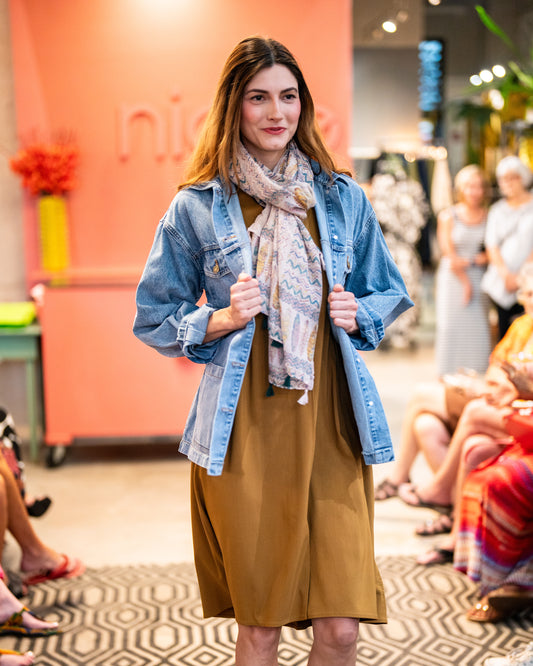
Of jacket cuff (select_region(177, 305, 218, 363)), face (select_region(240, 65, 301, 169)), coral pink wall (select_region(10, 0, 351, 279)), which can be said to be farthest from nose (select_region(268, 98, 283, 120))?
Answer: coral pink wall (select_region(10, 0, 351, 279))

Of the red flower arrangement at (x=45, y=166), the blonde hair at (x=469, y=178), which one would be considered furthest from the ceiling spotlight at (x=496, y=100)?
the red flower arrangement at (x=45, y=166)

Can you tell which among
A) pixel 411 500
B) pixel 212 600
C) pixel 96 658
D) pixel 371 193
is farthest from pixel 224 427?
pixel 371 193

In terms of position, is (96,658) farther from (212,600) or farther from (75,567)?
(212,600)

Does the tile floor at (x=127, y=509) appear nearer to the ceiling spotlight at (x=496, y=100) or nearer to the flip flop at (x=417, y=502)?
the flip flop at (x=417, y=502)

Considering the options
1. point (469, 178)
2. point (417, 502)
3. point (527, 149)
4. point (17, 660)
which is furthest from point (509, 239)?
point (17, 660)

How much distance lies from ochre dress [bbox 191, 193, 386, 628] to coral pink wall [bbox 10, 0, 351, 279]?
2874mm

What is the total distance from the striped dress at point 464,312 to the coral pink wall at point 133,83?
1.23 m

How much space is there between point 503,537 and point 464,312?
2.81m

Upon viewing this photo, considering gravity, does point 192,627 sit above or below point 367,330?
below

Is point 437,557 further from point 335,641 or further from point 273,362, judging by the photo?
point 273,362

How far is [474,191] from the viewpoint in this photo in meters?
4.96

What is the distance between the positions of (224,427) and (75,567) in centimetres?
163

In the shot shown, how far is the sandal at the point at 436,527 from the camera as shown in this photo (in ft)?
10.1

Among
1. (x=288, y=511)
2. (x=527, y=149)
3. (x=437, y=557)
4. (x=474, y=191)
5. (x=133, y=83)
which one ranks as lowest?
(x=437, y=557)
